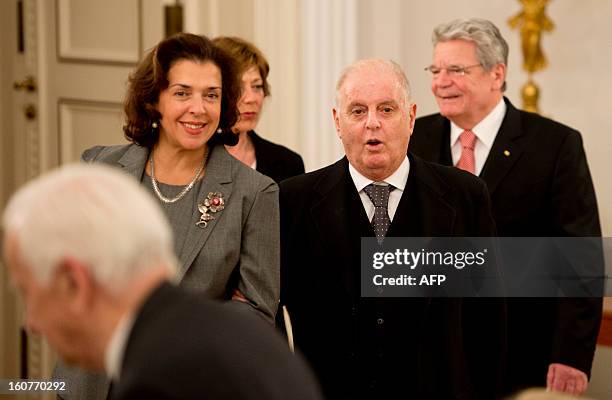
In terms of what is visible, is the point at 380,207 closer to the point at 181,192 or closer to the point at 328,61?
the point at 181,192

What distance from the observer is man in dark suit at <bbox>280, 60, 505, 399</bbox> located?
313 centimetres

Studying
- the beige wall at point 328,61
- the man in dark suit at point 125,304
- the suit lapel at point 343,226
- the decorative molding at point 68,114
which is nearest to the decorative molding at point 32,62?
the decorative molding at point 68,114

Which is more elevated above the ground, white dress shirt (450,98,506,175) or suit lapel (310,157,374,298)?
white dress shirt (450,98,506,175)

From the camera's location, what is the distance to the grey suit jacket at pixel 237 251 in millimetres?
3070

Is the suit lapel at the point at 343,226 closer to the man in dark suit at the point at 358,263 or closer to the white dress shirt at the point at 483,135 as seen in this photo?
the man in dark suit at the point at 358,263

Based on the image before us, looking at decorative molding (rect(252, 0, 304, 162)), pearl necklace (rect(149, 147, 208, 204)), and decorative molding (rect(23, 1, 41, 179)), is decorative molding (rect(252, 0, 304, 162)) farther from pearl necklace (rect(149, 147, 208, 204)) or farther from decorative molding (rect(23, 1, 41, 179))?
pearl necklace (rect(149, 147, 208, 204))

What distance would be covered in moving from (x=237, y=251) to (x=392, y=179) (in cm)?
49

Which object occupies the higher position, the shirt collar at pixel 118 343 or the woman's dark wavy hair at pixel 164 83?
the woman's dark wavy hair at pixel 164 83

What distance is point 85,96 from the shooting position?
5672 mm

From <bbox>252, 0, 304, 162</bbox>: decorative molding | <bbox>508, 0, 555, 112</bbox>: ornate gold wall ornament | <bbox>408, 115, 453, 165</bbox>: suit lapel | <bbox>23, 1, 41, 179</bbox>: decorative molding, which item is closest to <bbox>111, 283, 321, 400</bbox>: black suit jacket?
<bbox>408, 115, 453, 165</bbox>: suit lapel

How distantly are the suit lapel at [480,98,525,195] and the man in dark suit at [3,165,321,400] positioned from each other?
2263mm

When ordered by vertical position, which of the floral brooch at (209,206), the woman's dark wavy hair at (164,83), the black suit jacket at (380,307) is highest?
the woman's dark wavy hair at (164,83)

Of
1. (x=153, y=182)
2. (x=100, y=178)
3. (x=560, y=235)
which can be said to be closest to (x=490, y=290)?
(x=560, y=235)

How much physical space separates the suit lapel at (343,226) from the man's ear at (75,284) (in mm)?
1542
